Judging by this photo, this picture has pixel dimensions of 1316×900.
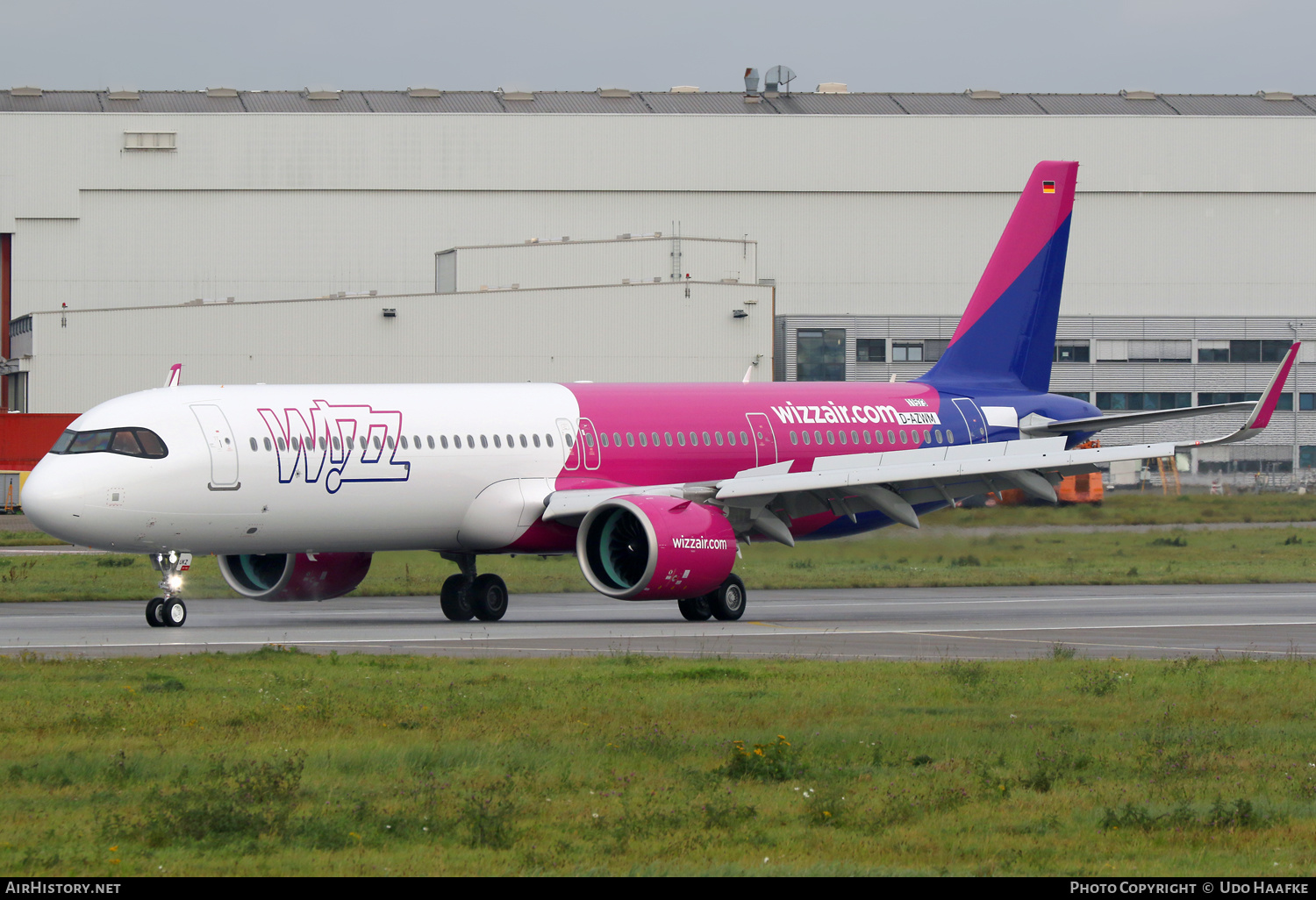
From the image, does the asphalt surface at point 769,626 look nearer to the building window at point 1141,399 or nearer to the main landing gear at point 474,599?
the main landing gear at point 474,599

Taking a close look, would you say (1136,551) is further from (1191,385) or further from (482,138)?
(482,138)

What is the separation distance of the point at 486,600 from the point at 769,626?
18.4ft

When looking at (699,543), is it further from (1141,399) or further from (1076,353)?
(1141,399)

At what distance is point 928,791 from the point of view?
41.8ft

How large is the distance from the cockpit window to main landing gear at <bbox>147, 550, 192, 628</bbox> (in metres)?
1.77

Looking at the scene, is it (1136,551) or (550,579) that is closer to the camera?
(550,579)

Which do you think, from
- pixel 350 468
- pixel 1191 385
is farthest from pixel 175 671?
pixel 1191 385

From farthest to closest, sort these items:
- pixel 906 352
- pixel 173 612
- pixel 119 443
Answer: pixel 906 352 → pixel 173 612 → pixel 119 443

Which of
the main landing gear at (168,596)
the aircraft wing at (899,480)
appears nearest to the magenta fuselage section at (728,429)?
the aircraft wing at (899,480)

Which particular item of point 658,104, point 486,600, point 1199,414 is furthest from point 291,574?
point 658,104

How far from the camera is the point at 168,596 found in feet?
91.0

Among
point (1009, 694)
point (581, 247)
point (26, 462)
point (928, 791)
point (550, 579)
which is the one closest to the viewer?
point (928, 791)

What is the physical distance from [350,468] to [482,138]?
211ft

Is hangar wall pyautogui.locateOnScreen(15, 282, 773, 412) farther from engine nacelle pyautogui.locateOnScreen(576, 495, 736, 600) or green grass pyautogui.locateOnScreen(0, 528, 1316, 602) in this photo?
engine nacelle pyautogui.locateOnScreen(576, 495, 736, 600)
